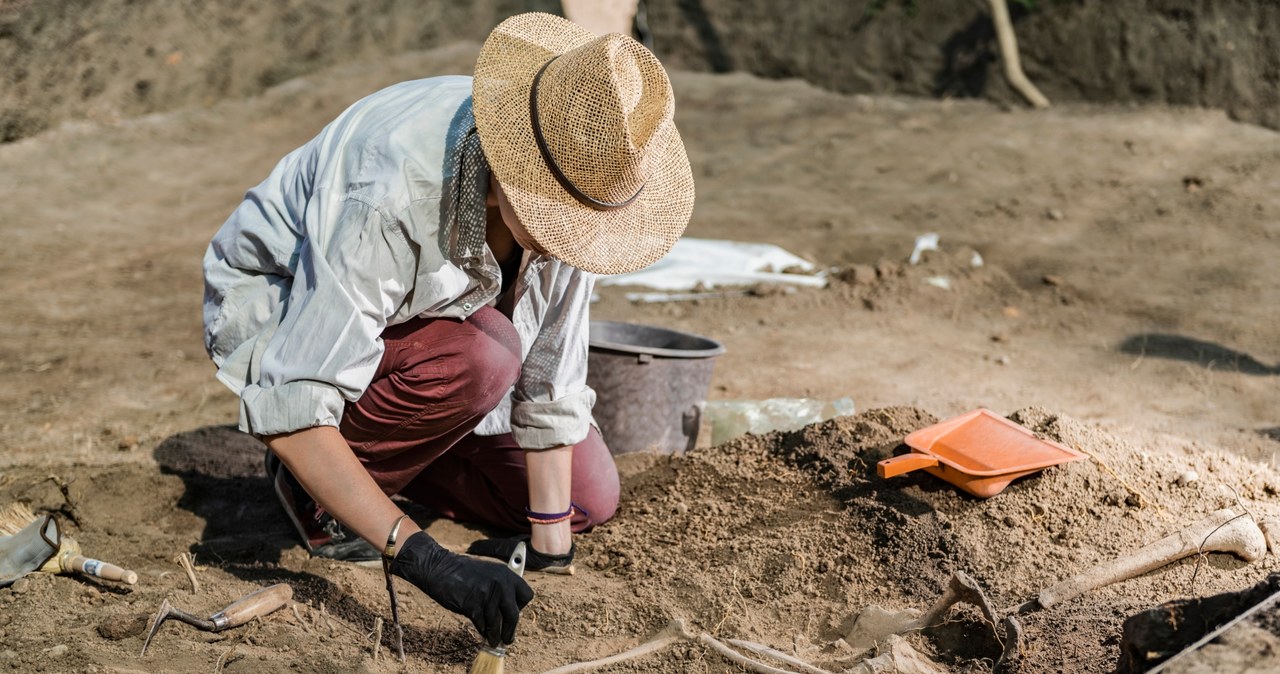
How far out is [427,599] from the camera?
2.53m

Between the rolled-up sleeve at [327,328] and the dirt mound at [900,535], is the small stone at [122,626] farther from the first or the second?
the dirt mound at [900,535]

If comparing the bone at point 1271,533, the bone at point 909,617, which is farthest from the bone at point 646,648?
the bone at point 1271,533

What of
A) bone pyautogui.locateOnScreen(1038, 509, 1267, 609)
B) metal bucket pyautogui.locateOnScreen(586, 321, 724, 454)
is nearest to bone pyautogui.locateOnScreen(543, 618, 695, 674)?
bone pyautogui.locateOnScreen(1038, 509, 1267, 609)

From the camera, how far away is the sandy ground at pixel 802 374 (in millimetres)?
2381

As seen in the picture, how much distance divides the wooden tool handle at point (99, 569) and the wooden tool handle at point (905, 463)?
1666 mm

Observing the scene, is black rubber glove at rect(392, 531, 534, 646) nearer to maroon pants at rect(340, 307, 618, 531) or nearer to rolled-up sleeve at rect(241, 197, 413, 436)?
rolled-up sleeve at rect(241, 197, 413, 436)

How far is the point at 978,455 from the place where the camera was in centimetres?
261

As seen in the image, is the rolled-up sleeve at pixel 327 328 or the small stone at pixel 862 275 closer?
the rolled-up sleeve at pixel 327 328

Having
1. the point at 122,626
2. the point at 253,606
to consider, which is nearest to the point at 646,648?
the point at 253,606

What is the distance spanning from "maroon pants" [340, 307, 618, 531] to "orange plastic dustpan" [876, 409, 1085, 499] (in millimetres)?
737

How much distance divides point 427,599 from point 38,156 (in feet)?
18.1

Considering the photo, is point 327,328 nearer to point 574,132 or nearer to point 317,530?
point 574,132

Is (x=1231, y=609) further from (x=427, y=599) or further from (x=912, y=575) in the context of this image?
(x=427, y=599)

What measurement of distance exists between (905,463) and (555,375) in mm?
824
